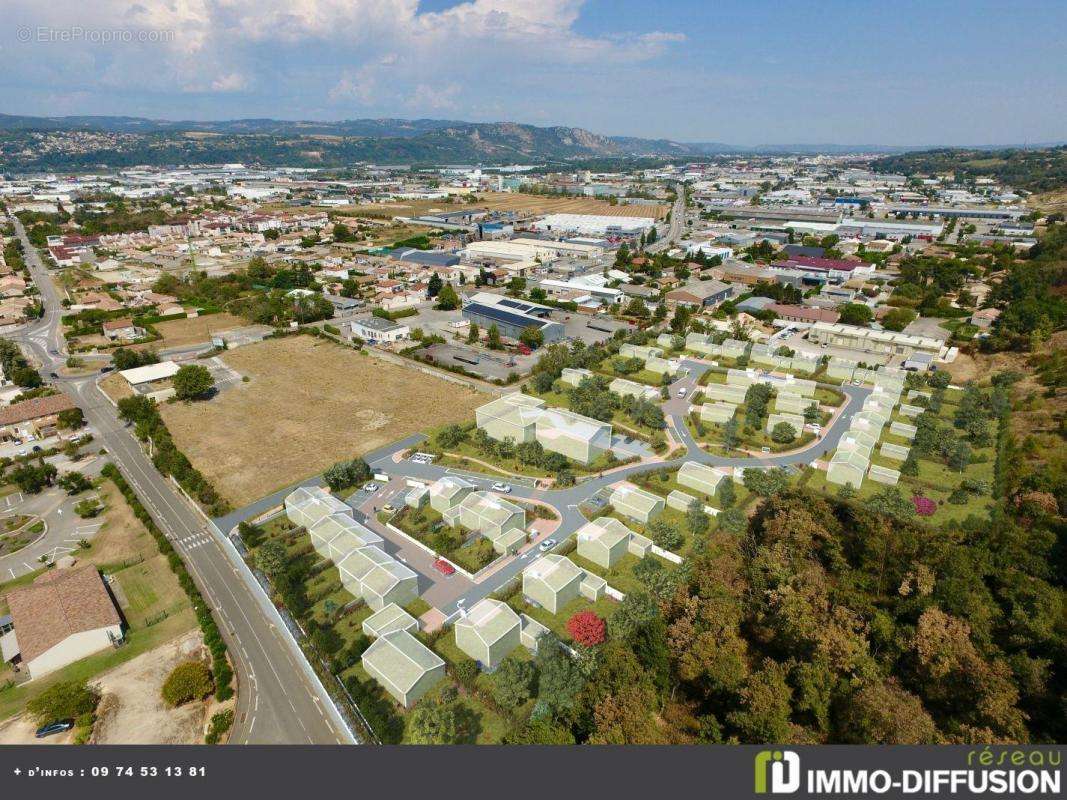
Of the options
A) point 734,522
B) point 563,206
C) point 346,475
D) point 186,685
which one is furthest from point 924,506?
point 563,206

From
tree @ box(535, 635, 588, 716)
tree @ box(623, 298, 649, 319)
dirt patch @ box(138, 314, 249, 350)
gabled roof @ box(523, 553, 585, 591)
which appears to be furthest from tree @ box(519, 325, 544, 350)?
tree @ box(535, 635, 588, 716)

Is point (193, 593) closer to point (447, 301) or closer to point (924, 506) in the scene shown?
point (924, 506)

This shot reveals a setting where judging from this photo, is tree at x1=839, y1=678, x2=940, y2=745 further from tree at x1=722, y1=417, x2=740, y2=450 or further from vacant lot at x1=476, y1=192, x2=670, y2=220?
vacant lot at x1=476, y1=192, x2=670, y2=220

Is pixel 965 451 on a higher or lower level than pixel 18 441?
higher

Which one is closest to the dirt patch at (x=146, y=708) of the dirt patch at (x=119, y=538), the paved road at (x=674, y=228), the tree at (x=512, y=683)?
the dirt patch at (x=119, y=538)

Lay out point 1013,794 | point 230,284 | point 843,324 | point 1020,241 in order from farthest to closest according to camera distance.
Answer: point 1020,241, point 230,284, point 843,324, point 1013,794

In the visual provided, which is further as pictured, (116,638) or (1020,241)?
(1020,241)

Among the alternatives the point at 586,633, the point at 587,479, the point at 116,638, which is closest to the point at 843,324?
the point at 587,479

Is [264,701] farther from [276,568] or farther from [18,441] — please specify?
[18,441]
